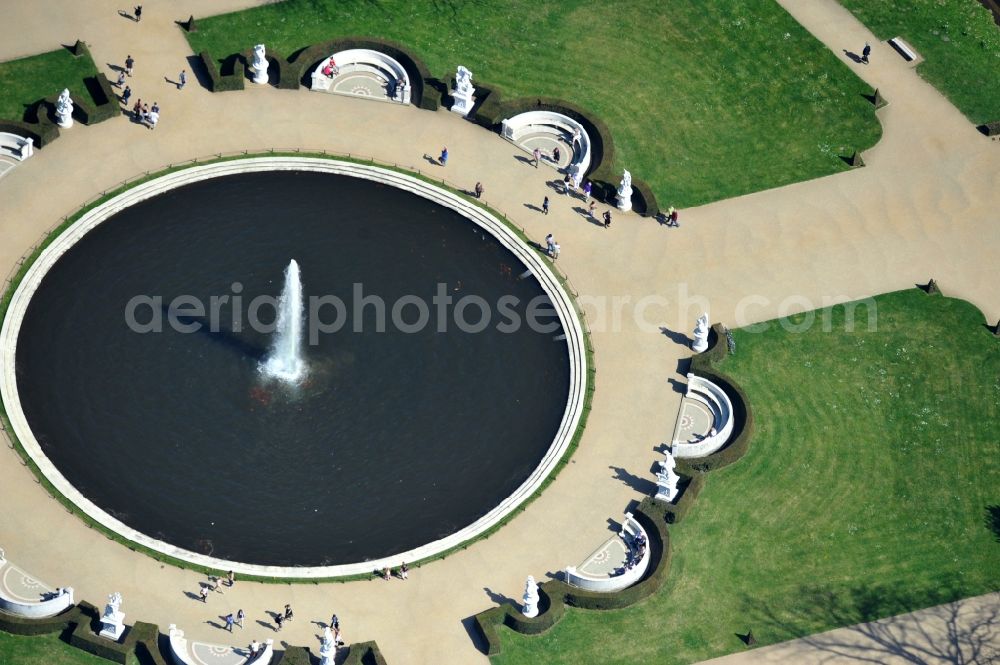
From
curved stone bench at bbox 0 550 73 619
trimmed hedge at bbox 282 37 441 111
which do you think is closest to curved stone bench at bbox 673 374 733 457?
trimmed hedge at bbox 282 37 441 111

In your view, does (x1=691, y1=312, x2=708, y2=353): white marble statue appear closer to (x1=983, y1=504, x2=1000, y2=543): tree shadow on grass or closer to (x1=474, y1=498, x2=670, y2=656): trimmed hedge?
(x1=474, y1=498, x2=670, y2=656): trimmed hedge

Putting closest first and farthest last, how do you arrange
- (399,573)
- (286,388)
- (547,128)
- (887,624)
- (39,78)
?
(399,573) → (887,624) → (286,388) → (39,78) → (547,128)

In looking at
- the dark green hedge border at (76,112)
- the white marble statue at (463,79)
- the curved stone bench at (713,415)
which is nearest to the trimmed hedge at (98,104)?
the dark green hedge border at (76,112)

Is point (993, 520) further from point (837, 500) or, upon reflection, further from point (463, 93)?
point (463, 93)

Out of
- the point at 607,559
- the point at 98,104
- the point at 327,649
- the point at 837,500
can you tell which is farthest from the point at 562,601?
the point at 98,104

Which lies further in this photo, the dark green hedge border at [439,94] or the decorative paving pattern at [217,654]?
the dark green hedge border at [439,94]

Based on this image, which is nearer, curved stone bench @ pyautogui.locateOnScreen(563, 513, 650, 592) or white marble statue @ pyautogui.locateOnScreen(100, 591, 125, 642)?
white marble statue @ pyautogui.locateOnScreen(100, 591, 125, 642)

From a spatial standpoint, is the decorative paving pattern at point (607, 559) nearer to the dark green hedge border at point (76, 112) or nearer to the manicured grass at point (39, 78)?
the dark green hedge border at point (76, 112)
